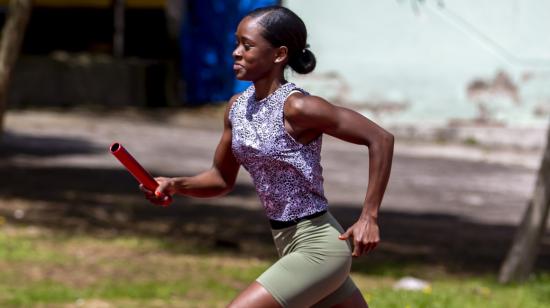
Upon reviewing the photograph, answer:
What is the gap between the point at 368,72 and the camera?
17.6 metres

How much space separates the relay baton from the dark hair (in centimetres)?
65

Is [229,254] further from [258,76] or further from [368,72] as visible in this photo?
[368,72]

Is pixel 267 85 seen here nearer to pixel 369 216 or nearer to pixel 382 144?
pixel 382 144

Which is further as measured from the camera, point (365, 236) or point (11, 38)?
point (11, 38)

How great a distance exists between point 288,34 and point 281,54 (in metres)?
0.08

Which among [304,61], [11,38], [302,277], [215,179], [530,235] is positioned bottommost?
[530,235]

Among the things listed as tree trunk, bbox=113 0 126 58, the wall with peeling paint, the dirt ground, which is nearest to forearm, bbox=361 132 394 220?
the dirt ground

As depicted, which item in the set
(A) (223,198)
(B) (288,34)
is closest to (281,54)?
(B) (288,34)

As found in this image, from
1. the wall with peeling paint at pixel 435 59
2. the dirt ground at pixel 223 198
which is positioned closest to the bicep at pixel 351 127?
the dirt ground at pixel 223 198

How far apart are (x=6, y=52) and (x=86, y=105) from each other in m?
9.60

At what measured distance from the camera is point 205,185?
461 cm

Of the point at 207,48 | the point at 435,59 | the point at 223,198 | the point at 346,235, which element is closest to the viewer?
the point at 346,235

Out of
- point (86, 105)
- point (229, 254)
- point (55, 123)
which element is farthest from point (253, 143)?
point (86, 105)

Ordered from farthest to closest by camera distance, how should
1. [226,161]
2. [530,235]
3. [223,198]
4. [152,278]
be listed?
[223,198] → [530,235] → [152,278] → [226,161]
